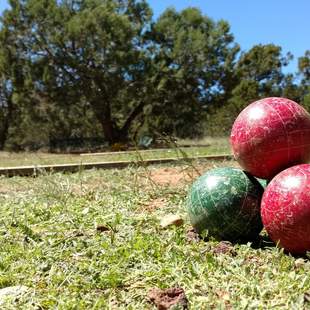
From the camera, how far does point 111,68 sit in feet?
103

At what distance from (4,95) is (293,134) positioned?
34284 millimetres

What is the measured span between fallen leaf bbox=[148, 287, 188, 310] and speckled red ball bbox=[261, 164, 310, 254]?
110 centimetres

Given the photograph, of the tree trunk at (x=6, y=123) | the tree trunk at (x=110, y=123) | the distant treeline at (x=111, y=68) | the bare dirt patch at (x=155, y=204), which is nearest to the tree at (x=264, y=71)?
the distant treeline at (x=111, y=68)

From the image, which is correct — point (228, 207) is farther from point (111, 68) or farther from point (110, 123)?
point (110, 123)

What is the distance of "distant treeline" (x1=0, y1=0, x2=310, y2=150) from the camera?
3147cm

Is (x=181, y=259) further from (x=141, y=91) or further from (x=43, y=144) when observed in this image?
(x=43, y=144)

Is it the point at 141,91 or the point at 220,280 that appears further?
the point at 141,91

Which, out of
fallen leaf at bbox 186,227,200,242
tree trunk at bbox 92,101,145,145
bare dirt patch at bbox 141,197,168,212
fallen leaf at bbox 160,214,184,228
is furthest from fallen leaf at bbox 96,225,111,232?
tree trunk at bbox 92,101,145,145

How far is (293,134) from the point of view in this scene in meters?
4.23

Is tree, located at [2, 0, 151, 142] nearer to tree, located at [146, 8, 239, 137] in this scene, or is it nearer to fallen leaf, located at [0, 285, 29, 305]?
tree, located at [146, 8, 239, 137]

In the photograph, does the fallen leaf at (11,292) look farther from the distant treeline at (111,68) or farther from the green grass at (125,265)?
the distant treeline at (111,68)

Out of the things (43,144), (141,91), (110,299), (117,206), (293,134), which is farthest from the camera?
(43,144)

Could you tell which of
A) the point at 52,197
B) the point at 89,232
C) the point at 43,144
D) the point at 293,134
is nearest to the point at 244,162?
the point at 293,134

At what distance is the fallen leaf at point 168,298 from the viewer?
2.88 m
